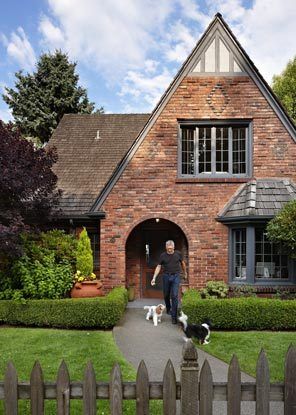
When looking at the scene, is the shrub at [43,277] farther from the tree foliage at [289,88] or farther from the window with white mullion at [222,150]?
the tree foliage at [289,88]

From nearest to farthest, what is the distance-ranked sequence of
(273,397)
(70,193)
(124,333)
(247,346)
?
(273,397) → (247,346) → (124,333) → (70,193)

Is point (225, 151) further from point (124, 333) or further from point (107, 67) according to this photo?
point (107, 67)

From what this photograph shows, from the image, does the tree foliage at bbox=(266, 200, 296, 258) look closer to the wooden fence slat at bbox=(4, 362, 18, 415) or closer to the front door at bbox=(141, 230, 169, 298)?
the front door at bbox=(141, 230, 169, 298)

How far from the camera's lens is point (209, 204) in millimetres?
11297

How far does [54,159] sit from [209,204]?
4.69m

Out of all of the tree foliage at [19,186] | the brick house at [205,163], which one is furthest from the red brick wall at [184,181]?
the tree foliage at [19,186]

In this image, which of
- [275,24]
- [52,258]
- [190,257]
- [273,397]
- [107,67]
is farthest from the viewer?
[107,67]

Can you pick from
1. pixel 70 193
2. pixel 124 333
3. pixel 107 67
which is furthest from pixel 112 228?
pixel 107 67

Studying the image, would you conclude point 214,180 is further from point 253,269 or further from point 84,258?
point 84,258

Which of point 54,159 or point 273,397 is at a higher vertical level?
point 54,159

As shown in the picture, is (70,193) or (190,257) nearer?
(190,257)

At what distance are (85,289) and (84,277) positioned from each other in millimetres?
372

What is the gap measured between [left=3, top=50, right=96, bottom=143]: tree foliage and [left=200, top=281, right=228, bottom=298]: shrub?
21.2 metres

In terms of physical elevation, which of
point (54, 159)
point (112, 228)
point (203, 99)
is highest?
point (203, 99)
